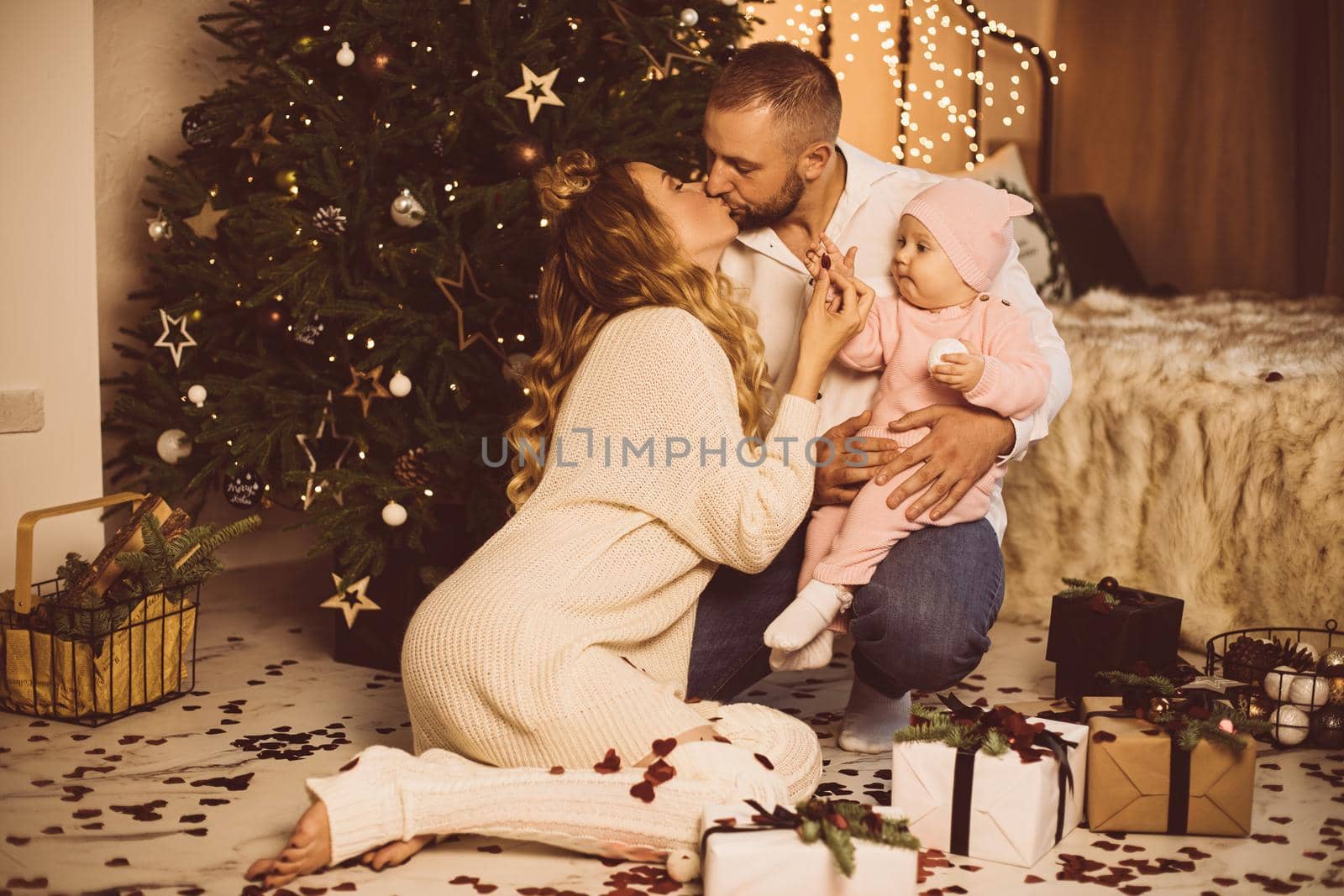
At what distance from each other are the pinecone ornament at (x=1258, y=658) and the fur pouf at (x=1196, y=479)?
0.22 meters

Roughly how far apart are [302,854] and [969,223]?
4.43 feet

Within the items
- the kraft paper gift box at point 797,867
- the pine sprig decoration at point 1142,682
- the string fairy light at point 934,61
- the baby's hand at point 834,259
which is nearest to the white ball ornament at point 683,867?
the kraft paper gift box at point 797,867

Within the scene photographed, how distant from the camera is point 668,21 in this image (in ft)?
8.34

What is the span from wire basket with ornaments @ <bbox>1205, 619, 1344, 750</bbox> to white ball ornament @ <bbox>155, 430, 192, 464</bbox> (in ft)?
6.58

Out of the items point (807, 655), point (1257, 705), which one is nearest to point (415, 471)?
point (807, 655)

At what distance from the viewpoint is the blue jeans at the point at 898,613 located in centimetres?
202

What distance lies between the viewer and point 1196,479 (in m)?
2.76

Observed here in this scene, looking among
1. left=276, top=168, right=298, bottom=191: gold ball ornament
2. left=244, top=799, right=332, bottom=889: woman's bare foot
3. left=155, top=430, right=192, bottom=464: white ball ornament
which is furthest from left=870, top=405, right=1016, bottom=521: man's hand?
left=155, top=430, right=192, bottom=464: white ball ornament

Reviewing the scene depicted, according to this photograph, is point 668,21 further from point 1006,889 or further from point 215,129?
point 1006,889

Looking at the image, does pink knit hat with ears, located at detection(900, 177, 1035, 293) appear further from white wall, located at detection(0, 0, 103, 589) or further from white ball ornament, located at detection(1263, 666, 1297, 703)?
white wall, located at detection(0, 0, 103, 589)

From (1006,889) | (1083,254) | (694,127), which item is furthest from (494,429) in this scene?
(1083,254)

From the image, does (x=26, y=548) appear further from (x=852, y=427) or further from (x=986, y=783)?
(x=986, y=783)

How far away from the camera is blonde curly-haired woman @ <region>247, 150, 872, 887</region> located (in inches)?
66.6

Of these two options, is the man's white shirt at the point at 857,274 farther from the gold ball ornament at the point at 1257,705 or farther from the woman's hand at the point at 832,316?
the gold ball ornament at the point at 1257,705
